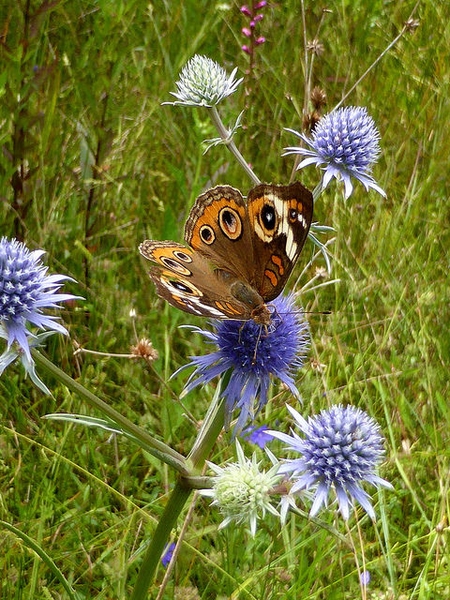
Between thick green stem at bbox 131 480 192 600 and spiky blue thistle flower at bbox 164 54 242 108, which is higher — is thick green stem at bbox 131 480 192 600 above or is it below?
below

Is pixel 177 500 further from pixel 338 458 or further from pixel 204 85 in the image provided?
pixel 204 85

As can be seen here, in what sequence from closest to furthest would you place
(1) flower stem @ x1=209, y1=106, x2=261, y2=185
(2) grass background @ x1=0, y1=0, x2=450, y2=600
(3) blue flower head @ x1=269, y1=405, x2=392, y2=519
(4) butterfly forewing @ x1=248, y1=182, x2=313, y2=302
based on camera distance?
(3) blue flower head @ x1=269, y1=405, x2=392, y2=519 < (4) butterfly forewing @ x1=248, y1=182, x2=313, y2=302 < (1) flower stem @ x1=209, y1=106, x2=261, y2=185 < (2) grass background @ x1=0, y1=0, x2=450, y2=600

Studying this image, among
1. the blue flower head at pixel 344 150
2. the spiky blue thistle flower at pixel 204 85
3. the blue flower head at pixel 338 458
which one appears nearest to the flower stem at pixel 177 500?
the blue flower head at pixel 338 458

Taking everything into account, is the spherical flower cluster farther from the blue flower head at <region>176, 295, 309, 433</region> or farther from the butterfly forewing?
Answer: the butterfly forewing

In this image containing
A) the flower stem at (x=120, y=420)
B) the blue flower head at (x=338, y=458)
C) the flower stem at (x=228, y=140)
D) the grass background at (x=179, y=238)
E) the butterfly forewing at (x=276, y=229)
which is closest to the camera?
the flower stem at (x=120, y=420)

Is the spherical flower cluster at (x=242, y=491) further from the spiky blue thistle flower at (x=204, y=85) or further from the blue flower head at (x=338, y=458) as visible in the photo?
the spiky blue thistle flower at (x=204, y=85)

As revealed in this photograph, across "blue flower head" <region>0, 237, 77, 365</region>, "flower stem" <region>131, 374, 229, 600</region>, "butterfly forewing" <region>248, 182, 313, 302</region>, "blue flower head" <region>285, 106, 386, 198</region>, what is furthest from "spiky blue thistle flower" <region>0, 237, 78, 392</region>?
"blue flower head" <region>285, 106, 386, 198</region>
